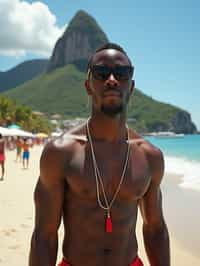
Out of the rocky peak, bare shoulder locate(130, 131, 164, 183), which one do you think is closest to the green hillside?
the rocky peak

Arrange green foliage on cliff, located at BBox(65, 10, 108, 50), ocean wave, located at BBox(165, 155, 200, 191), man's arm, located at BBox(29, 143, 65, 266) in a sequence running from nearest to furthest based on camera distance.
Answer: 1. man's arm, located at BBox(29, 143, 65, 266)
2. ocean wave, located at BBox(165, 155, 200, 191)
3. green foliage on cliff, located at BBox(65, 10, 108, 50)

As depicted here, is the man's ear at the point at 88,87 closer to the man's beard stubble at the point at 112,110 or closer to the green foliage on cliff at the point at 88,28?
the man's beard stubble at the point at 112,110

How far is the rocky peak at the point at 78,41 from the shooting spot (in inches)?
6836

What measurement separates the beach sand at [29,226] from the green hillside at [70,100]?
121m

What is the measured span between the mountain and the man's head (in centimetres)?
11613

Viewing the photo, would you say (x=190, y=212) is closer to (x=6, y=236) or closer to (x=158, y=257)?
(x=6, y=236)

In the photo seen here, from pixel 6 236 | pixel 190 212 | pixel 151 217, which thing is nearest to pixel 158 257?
pixel 151 217

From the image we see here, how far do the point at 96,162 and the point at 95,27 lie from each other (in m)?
192

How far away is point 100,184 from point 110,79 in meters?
0.48

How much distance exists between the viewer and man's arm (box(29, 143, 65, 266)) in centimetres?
163

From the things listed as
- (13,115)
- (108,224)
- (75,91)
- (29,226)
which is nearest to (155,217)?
(108,224)

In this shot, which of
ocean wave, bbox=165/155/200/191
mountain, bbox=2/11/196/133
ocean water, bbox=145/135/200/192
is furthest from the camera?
mountain, bbox=2/11/196/133

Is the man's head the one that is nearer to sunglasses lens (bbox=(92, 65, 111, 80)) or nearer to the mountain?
sunglasses lens (bbox=(92, 65, 111, 80))

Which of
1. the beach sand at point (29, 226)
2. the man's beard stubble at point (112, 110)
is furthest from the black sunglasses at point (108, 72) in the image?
the beach sand at point (29, 226)
